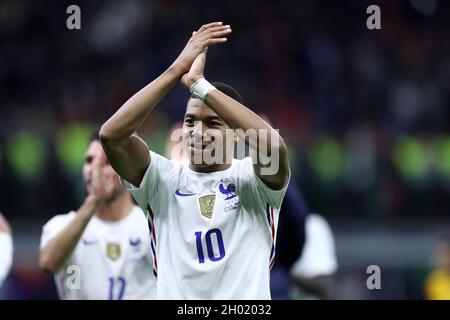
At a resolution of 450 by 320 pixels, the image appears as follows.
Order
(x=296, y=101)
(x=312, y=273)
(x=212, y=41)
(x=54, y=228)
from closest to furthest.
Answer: (x=212, y=41)
(x=54, y=228)
(x=312, y=273)
(x=296, y=101)

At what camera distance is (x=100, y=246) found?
242 inches

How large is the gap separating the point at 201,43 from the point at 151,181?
714mm

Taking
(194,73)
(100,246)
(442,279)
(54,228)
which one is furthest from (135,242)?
(442,279)

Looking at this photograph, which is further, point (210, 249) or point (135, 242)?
point (135, 242)

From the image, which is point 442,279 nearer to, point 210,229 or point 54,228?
point 54,228

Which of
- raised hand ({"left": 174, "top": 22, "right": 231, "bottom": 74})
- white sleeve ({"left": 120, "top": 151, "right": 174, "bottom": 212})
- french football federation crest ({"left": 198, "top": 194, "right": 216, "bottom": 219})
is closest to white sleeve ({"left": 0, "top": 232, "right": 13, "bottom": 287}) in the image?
white sleeve ({"left": 120, "top": 151, "right": 174, "bottom": 212})

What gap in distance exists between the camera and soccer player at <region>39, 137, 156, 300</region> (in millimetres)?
5906

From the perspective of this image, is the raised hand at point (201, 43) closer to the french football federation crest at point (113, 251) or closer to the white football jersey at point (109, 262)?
the white football jersey at point (109, 262)

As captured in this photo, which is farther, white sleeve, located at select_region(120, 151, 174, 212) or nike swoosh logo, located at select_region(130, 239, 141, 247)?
nike swoosh logo, located at select_region(130, 239, 141, 247)

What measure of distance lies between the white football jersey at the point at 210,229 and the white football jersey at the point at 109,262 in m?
1.48

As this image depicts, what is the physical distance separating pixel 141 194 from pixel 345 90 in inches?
489

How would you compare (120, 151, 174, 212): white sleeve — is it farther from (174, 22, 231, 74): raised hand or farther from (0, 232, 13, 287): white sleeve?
(0, 232, 13, 287): white sleeve

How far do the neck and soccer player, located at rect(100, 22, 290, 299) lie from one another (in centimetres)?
Answer: 181

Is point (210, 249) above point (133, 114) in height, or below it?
below
